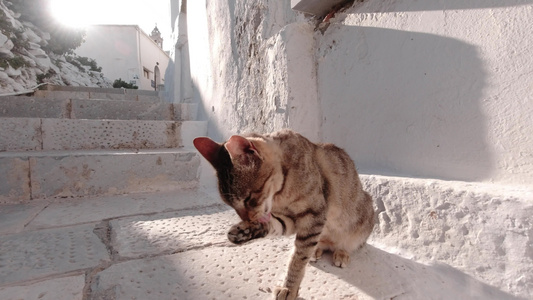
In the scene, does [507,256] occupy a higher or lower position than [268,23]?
lower

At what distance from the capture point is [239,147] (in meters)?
0.97

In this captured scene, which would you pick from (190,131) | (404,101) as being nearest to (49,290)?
(404,101)

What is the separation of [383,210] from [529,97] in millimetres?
744

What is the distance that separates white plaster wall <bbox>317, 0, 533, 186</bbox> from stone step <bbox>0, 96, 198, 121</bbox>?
111 inches

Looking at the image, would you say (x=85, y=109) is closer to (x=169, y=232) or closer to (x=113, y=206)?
(x=113, y=206)

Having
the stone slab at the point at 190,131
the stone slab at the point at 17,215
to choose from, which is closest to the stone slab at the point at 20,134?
the stone slab at the point at 17,215

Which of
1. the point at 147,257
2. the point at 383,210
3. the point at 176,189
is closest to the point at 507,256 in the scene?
the point at 383,210

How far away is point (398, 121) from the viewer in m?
1.42

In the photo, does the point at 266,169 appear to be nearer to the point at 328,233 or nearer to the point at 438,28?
the point at 328,233

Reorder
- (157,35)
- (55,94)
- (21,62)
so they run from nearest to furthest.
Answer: (55,94), (21,62), (157,35)

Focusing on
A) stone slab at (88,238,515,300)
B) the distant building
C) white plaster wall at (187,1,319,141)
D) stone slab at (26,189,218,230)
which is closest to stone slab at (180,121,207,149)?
white plaster wall at (187,1,319,141)

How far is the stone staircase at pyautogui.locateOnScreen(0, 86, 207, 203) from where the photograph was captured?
6.83 feet

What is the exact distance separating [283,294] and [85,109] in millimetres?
3492

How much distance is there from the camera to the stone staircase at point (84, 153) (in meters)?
2.08
